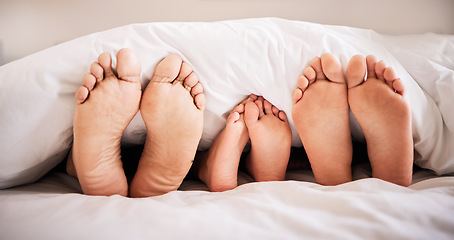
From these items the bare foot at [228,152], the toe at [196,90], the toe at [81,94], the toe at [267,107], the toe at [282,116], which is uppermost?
the toe at [81,94]

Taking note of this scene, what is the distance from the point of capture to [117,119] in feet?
2.07

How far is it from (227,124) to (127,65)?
0.92 ft

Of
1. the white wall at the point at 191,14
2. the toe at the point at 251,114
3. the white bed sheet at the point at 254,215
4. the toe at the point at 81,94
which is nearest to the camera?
the white bed sheet at the point at 254,215

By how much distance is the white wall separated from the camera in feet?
3.77

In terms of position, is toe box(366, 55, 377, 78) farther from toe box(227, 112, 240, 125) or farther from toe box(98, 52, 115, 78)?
toe box(98, 52, 115, 78)

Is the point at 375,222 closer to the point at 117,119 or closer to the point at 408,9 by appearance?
the point at 117,119

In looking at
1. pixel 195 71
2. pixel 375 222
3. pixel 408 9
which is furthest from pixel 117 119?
pixel 408 9

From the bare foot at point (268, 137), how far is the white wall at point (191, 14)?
2.07 ft

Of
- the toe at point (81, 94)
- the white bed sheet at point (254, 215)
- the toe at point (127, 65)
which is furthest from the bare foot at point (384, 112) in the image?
the toe at point (81, 94)

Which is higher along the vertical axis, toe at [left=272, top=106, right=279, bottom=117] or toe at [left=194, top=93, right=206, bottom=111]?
toe at [left=194, top=93, right=206, bottom=111]

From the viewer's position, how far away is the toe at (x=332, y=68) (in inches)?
24.6

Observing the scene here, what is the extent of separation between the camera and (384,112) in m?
0.61

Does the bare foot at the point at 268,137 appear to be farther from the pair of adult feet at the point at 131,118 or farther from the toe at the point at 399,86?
the toe at the point at 399,86

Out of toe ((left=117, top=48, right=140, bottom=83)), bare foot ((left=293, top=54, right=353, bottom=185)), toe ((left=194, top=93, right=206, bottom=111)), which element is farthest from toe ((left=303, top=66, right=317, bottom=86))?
toe ((left=117, top=48, right=140, bottom=83))
